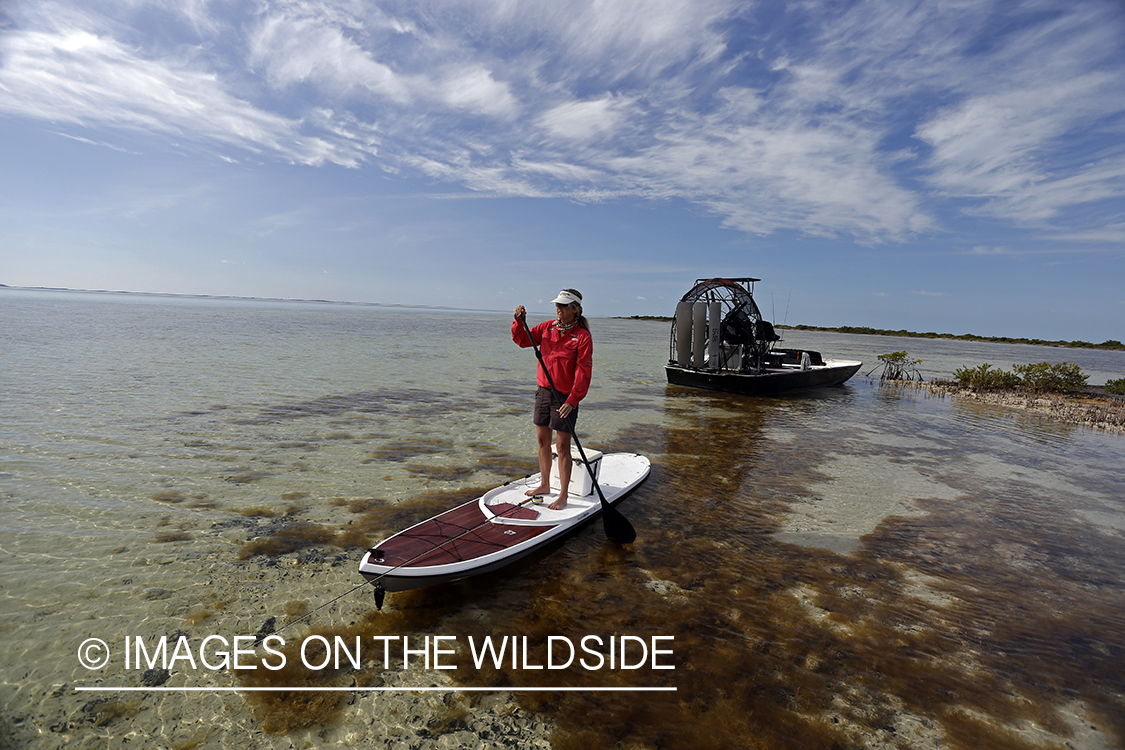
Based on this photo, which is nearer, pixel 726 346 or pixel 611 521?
pixel 611 521

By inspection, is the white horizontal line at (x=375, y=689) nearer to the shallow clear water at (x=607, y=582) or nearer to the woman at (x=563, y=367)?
the shallow clear water at (x=607, y=582)

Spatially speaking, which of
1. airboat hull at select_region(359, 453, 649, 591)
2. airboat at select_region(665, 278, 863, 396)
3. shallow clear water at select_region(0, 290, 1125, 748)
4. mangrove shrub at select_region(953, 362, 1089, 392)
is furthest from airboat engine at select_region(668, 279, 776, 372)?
airboat hull at select_region(359, 453, 649, 591)

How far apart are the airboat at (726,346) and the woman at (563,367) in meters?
15.2

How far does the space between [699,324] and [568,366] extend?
53.0ft

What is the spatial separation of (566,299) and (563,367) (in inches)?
31.8

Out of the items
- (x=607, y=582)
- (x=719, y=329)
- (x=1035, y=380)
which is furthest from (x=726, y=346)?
(x=607, y=582)

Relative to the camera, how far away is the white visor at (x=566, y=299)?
5685 millimetres

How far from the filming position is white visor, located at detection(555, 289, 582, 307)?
5.69 metres

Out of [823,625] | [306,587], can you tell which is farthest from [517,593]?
[823,625]

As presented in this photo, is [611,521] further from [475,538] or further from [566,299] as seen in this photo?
[566,299]

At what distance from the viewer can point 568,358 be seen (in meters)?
5.82

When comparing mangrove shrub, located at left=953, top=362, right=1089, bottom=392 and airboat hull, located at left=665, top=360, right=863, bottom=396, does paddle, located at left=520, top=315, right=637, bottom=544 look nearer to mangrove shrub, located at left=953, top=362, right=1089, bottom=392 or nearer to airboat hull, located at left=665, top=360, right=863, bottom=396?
airboat hull, located at left=665, top=360, right=863, bottom=396

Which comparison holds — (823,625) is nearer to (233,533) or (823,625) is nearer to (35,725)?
(35,725)

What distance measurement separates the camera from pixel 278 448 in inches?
379
